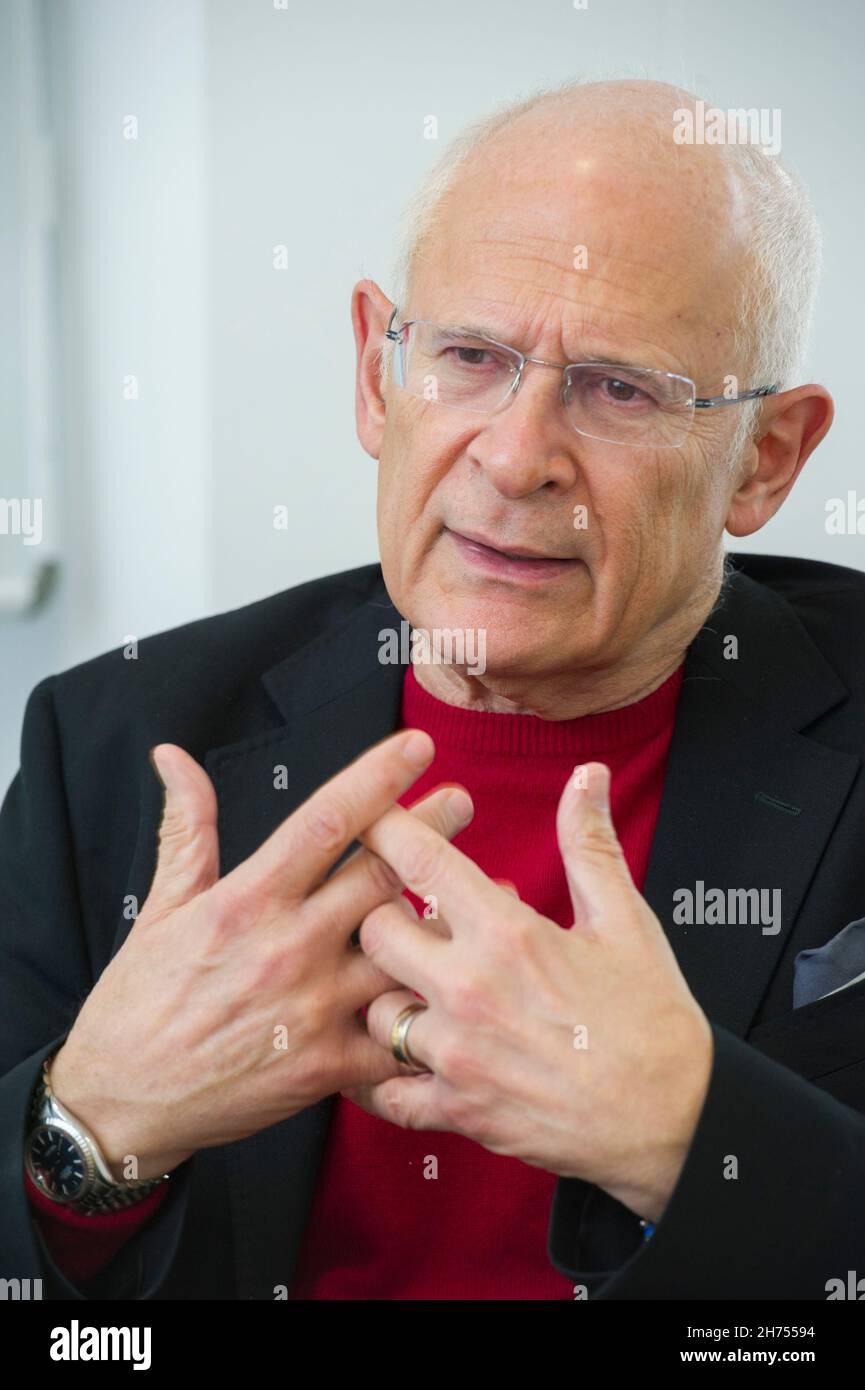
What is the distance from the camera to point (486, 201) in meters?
1.57

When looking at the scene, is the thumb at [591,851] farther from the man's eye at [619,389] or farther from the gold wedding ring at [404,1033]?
the man's eye at [619,389]

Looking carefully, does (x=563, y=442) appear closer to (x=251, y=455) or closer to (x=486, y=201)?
(x=486, y=201)

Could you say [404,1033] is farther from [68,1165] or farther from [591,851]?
[68,1165]

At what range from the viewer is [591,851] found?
1.24m

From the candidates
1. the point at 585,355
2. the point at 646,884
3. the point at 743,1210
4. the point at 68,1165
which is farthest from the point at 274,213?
the point at 743,1210

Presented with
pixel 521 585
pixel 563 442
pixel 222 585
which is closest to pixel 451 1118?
pixel 521 585

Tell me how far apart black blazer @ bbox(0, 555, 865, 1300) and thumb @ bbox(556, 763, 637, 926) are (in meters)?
0.16

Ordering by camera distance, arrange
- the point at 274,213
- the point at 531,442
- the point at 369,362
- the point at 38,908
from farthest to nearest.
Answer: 1. the point at 274,213
2. the point at 369,362
3. the point at 38,908
4. the point at 531,442

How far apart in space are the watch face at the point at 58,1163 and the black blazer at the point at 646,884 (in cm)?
2

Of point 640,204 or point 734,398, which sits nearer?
point 640,204

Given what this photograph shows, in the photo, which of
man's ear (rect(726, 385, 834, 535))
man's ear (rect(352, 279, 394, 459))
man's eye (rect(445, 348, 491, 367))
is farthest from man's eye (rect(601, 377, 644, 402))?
man's ear (rect(352, 279, 394, 459))

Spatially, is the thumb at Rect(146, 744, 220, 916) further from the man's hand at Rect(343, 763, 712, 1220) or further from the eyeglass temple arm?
the eyeglass temple arm

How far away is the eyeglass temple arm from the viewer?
5.21 ft

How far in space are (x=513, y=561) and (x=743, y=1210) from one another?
67cm
